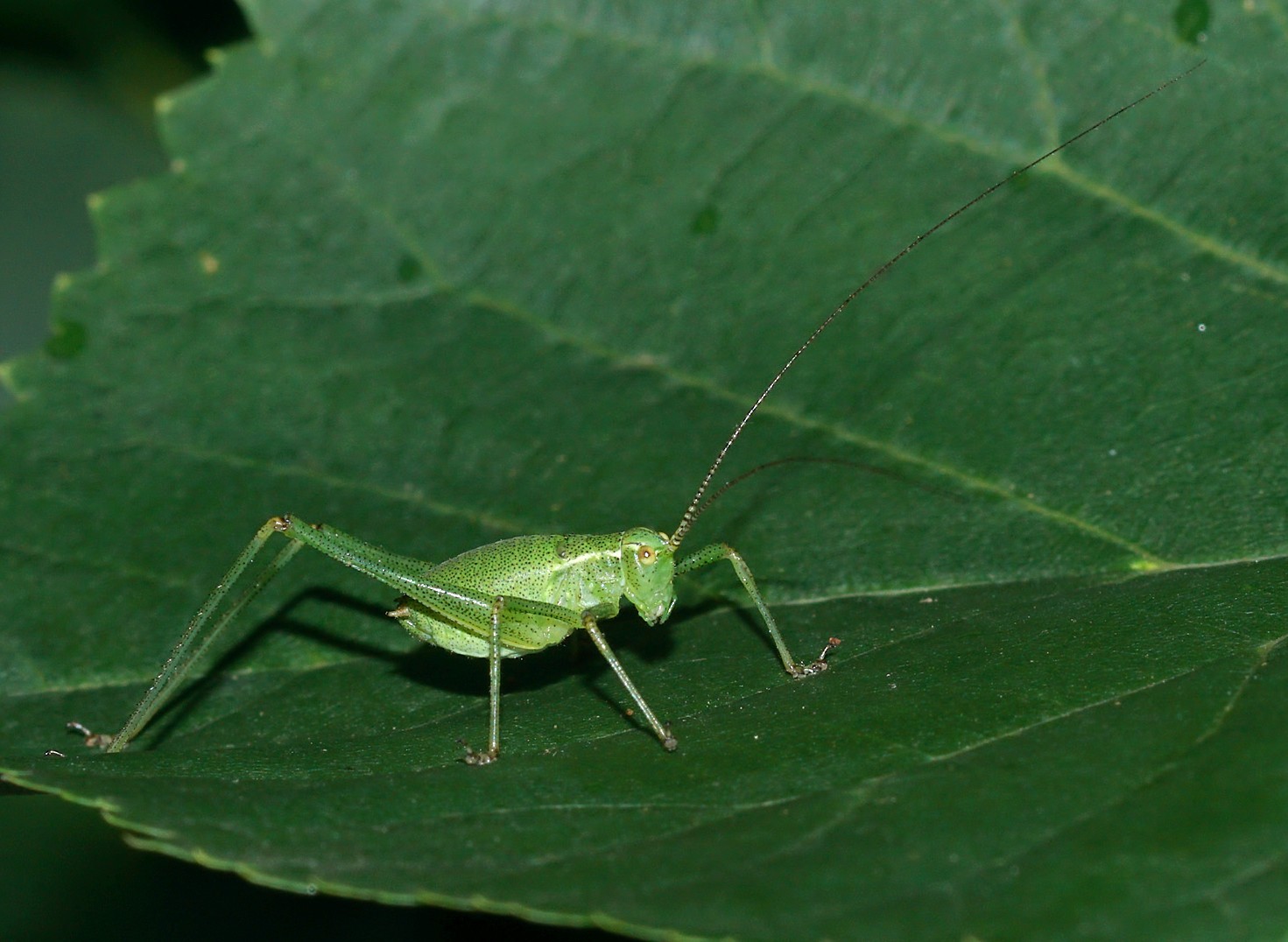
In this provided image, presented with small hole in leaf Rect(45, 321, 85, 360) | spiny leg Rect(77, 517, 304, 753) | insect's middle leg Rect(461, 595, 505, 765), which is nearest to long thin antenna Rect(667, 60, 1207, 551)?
insect's middle leg Rect(461, 595, 505, 765)

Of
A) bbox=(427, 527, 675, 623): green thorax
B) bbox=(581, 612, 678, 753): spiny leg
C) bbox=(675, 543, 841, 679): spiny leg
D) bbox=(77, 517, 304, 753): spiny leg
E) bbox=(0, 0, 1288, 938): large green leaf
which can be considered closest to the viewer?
bbox=(0, 0, 1288, 938): large green leaf

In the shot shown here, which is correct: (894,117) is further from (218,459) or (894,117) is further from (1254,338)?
(218,459)

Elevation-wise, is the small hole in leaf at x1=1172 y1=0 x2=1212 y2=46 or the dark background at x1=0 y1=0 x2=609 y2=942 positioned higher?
the dark background at x1=0 y1=0 x2=609 y2=942

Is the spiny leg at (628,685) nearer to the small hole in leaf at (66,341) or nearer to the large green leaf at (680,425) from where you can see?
the large green leaf at (680,425)

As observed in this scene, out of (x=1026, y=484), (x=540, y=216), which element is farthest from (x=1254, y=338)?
(x=540, y=216)

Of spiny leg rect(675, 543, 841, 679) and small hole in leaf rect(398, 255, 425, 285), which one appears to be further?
small hole in leaf rect(398, 255, 425, 285)

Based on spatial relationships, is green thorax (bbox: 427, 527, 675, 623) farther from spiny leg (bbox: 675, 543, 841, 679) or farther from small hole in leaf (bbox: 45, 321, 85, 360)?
small hole in leaf (bbox: 45, 321, 85, 360)

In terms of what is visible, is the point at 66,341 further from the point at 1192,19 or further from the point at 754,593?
the point at 1192,19
